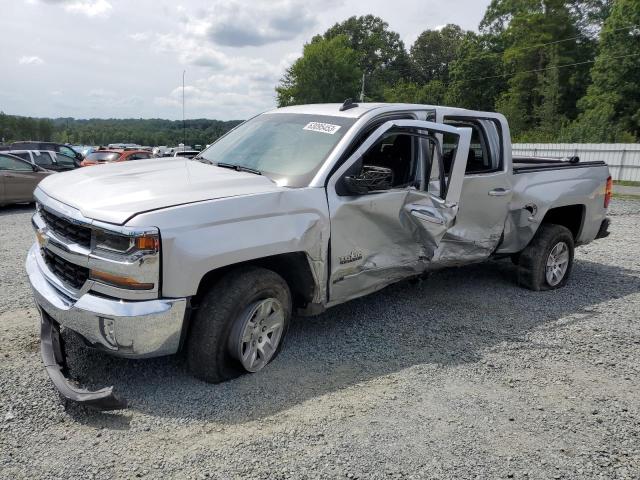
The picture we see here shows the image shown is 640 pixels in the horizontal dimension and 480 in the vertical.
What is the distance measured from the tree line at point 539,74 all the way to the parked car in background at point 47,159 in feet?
88.7

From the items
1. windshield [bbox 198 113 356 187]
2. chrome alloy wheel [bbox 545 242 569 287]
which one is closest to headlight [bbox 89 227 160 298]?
windshield [bbox 198 113 356 187]

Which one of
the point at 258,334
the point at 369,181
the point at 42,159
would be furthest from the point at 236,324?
the point at 42,159

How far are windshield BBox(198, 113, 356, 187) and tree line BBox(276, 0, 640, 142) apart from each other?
29.5m

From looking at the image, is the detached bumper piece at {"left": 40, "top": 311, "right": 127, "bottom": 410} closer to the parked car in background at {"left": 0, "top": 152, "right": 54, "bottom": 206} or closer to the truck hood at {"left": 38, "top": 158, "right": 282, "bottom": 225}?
the truck hood at {"left": 38, "top": 158, "right": 282, "bottom": 225}

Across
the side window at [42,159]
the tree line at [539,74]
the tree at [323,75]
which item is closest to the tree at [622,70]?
the tree line at [539,74]

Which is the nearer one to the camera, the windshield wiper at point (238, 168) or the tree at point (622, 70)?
the windshield wiper at point (238, 168)

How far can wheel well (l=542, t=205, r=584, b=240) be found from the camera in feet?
21.1

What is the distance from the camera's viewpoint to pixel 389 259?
4441 millimetres

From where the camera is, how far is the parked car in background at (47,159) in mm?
14250

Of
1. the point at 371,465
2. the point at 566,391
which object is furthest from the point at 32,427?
the point at 566,391

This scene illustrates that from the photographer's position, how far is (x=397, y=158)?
4.84 meters

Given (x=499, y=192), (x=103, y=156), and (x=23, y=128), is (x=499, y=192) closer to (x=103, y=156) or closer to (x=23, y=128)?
(x=103, y=156)

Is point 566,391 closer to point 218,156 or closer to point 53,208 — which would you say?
point 218,156

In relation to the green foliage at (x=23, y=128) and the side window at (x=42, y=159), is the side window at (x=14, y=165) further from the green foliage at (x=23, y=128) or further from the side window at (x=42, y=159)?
the green foliage at (x=23, y=128)
